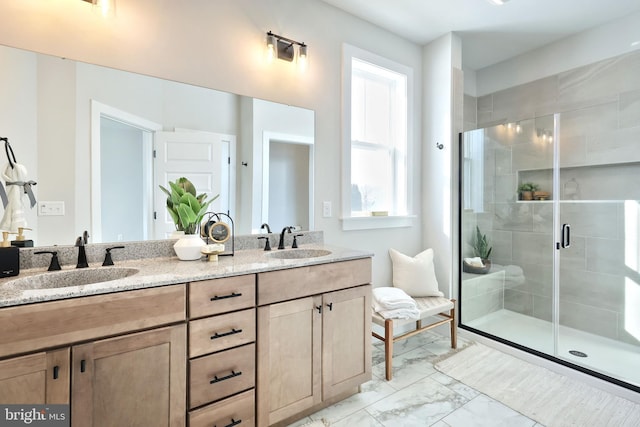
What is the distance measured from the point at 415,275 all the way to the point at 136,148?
2.29 meters

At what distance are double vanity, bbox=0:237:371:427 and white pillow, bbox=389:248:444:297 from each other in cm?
84

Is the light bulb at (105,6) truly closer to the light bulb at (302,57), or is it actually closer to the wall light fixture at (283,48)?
the wall light fixture at (283,48)

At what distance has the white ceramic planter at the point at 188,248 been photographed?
1593 mm

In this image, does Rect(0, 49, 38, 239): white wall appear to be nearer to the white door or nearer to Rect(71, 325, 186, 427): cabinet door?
the white door

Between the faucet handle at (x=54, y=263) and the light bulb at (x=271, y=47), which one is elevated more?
the light bulb at (x=271, y=47)

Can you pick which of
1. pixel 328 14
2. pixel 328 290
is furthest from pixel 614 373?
pixel 328 14

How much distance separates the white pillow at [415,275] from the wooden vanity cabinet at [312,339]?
0.83 meters

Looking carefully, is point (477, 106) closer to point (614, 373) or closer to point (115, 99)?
point (614, 373)

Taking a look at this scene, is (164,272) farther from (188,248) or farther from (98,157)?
(98,157)

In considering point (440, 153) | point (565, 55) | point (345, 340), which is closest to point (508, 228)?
point (440, 153)

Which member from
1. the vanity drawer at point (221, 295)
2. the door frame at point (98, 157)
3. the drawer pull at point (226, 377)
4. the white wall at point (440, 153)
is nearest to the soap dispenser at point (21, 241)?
the door frame at point (98, 157)

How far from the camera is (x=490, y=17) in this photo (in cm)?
241

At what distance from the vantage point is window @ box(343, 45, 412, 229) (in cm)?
243

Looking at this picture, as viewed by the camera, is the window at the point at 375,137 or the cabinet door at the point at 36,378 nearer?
the cabinet door at the point at 36,378
